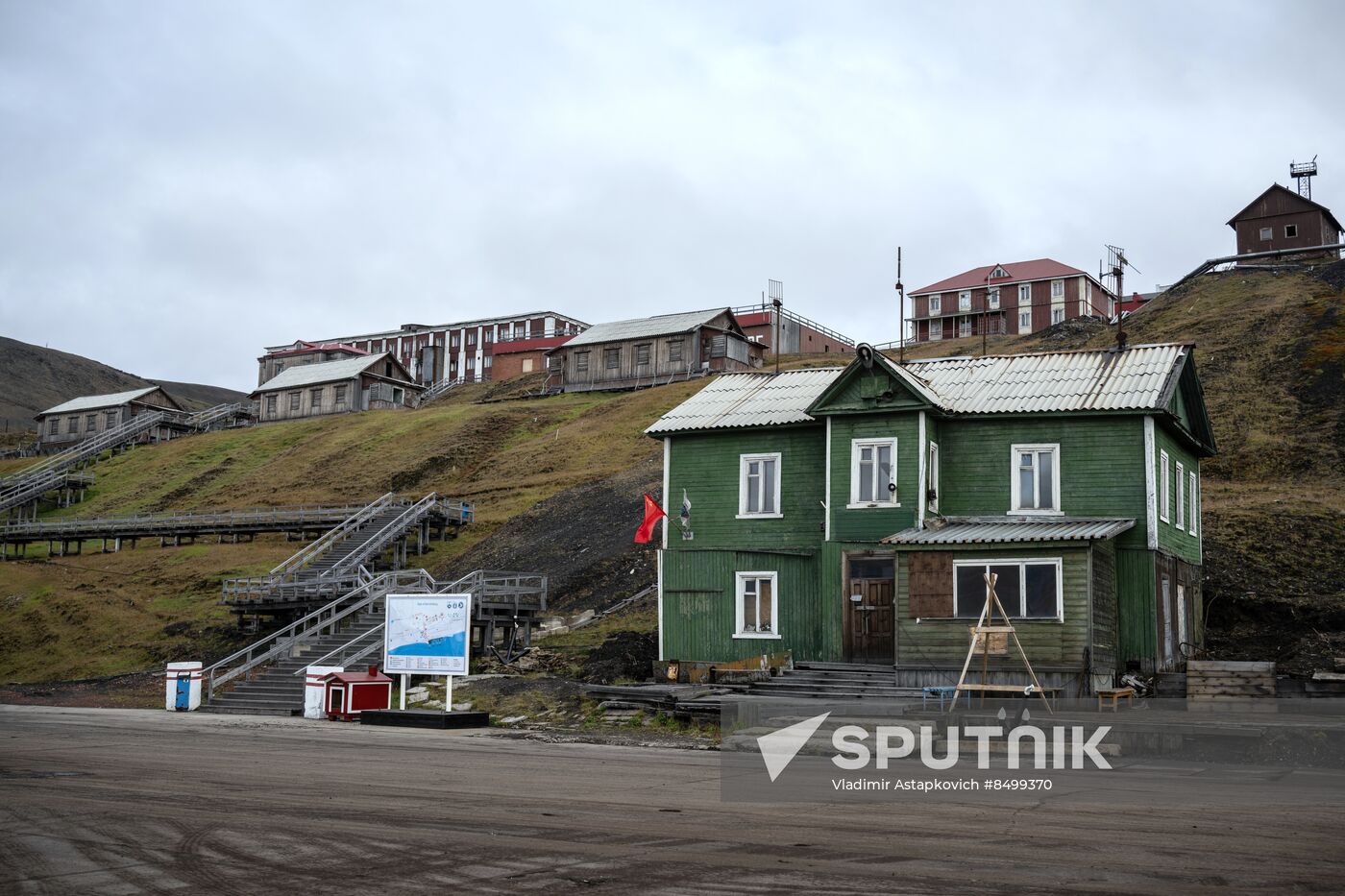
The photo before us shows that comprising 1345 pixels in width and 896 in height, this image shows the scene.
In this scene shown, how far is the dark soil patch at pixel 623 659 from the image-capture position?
105 feet

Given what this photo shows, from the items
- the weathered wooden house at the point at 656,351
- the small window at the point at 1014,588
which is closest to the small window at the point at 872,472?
the small window at the point at 1014,588

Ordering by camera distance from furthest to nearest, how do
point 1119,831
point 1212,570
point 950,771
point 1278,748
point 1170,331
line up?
point 1170,331 → point 1212,570 → point 1278,748 → point 950,771 → point 1119,831

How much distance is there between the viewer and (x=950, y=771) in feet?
56.5

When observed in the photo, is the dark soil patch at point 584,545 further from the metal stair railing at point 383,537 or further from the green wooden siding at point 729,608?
the green wooden siding at point 729,608

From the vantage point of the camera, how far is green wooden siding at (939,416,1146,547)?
29531 mm

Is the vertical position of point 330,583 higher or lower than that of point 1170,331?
lower

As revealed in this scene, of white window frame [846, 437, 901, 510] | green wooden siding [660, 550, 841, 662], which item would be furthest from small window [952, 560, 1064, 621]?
green wooden siding [660, 550, 841, 662]

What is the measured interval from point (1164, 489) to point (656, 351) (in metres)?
55.8

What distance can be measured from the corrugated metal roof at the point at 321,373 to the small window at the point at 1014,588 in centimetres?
7222

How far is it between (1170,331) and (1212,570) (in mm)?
35634

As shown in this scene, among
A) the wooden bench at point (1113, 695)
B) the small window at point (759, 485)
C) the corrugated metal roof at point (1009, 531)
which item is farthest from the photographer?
the small window at point (759, 485)

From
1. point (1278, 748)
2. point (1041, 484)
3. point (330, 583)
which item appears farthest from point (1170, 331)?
point (1278, 748)

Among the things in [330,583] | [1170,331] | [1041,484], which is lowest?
[330,583]

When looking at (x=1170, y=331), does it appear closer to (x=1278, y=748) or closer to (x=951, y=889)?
(x=1278, y=748)
